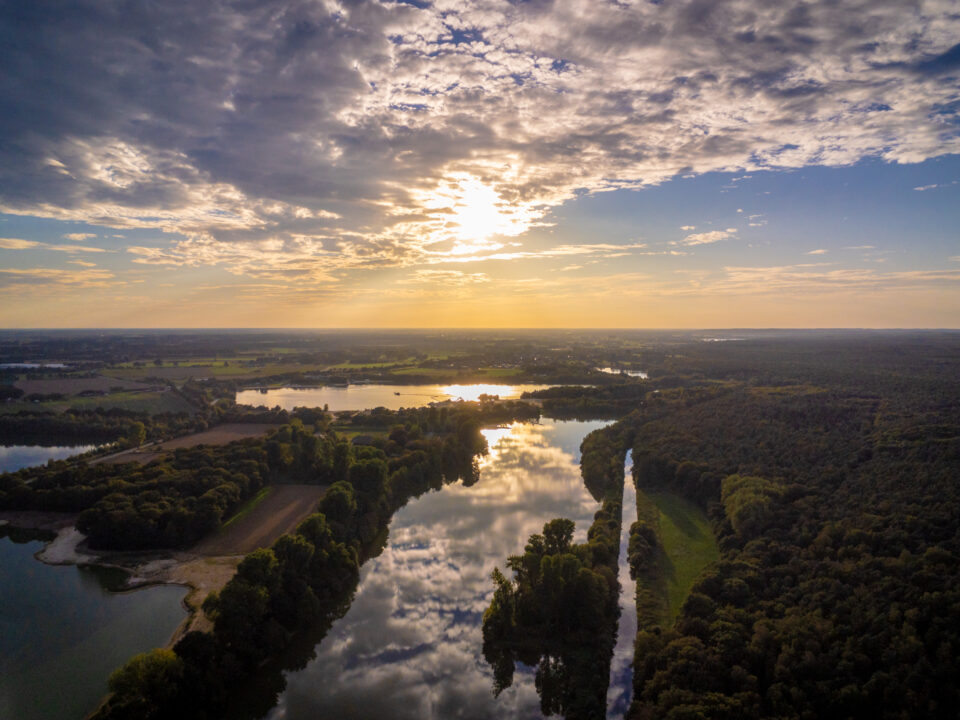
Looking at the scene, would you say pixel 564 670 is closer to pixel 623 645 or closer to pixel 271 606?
pixel 623 645

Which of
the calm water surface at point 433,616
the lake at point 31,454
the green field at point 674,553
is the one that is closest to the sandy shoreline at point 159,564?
the calm water surface at point 433,616

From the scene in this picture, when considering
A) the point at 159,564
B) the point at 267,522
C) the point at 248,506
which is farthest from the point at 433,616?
the point at 248,506

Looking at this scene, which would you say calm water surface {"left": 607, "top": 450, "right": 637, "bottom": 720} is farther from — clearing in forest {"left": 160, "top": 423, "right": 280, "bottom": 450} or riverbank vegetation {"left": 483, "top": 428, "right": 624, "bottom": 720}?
clearing in forest {"left": 160, "top": 423, "right": 280, "bottom": 450}

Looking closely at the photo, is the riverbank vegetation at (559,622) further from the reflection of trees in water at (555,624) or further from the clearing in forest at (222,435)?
the clearing in forest at (222,435)

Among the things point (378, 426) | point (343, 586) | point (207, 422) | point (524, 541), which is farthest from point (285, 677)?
point (207, 422)

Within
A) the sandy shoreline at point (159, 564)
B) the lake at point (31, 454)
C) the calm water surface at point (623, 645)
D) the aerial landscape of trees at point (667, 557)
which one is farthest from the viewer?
the lake at point (31, 454)
